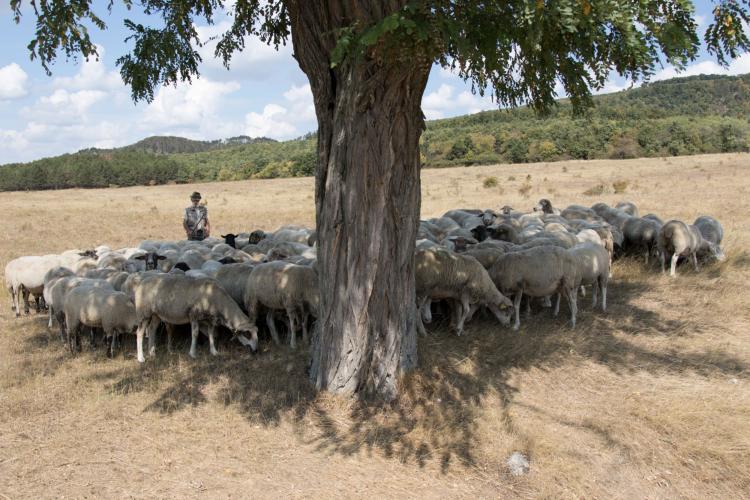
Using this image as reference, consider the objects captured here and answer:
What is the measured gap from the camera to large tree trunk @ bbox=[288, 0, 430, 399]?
648 cm

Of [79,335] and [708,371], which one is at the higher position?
[79,335]

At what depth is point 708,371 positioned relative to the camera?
7980 millimetres

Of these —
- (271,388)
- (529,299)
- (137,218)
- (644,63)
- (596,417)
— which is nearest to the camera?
(644,63)

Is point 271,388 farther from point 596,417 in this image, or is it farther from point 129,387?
point 596,417

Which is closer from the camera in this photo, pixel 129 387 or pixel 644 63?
pixel 644 63

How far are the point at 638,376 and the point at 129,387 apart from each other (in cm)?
662

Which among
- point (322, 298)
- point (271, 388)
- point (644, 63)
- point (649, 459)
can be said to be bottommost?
point (649, 459)

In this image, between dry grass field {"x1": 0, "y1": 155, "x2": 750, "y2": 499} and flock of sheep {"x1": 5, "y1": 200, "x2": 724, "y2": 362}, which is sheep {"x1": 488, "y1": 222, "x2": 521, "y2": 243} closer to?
flock of sheep {"x1": 5, "y1": 200, "x2": 724, "y2": 362}

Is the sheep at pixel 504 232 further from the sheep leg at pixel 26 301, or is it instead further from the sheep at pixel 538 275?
the sheep leg at pixel 26 301

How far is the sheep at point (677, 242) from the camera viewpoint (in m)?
12.4

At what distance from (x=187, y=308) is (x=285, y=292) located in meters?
1.43

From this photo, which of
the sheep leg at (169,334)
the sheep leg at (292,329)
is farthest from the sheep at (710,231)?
the sheep leg at (169,334)

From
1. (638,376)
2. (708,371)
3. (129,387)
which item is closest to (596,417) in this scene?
(638,376)

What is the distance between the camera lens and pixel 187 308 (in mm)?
8719
